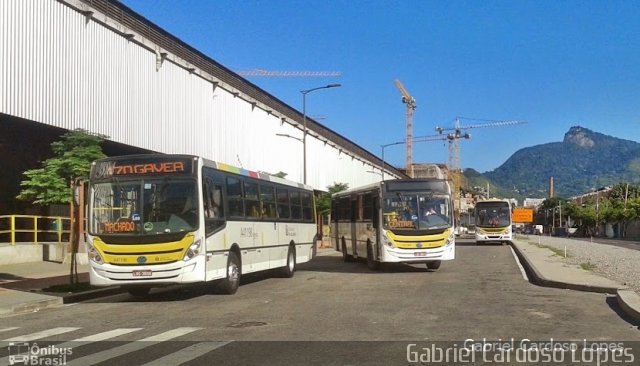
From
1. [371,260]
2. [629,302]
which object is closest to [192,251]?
[629,302]

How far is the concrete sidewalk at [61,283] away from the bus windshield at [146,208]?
2000 mm

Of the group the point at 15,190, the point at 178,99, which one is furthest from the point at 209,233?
the point at 178,99

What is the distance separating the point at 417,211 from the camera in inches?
869

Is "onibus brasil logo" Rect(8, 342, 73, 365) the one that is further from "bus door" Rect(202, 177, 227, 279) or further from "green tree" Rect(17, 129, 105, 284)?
"green tree" Rect(17, 129, 105, 284)

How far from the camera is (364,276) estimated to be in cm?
2114

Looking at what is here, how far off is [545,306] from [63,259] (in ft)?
58.0

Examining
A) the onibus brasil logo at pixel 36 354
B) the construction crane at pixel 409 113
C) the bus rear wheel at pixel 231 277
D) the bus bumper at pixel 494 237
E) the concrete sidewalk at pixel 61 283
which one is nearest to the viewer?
the onibus brasil logo at pixel 36 354

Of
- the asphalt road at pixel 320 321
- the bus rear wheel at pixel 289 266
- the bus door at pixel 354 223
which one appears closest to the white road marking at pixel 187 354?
the asphalt road at pixel 320 321

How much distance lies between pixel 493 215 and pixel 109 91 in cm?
2900

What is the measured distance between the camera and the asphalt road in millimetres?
8633

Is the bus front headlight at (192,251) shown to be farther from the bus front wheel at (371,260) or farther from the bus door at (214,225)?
the bus front wheel at (371,260)

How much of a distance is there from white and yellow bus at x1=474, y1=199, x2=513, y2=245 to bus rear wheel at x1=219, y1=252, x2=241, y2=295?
35.5 m

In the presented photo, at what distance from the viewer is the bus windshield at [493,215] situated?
49.2m

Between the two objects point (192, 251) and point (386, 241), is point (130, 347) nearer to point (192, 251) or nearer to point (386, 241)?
point (192, 251)
